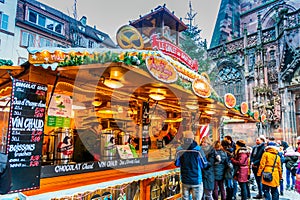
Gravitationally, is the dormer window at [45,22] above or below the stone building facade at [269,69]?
above

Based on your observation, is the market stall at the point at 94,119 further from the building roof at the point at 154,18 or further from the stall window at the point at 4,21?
the stall window at the point at 4,21

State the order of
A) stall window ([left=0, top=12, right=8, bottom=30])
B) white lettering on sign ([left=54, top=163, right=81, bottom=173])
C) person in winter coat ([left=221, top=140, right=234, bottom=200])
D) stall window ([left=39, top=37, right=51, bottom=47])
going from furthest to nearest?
stall window ([left=39, top=37, right=51, bottom=47]), stall window ([left=0, top=12, right=8, bottom=30]), person in winter coat ([left=221, top=140, right=234, bottom=200]), white lettering on sign ([left=54, top=163, right=81, bottom=173])

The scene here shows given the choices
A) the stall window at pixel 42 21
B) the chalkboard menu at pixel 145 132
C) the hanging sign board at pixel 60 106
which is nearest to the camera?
the hanging sign board at pixel 60 106

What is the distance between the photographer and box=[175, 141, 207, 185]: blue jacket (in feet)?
14.8

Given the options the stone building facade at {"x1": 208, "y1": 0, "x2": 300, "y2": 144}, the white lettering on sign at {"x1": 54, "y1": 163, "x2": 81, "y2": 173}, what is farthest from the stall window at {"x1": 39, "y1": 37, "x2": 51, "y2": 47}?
the white lettering on sign at {"x1": 54, "y1": 163, "x2": 81, "y2": 173}

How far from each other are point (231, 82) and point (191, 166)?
725 inches

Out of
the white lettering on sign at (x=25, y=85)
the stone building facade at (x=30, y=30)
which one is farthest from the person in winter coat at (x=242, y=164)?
the stone building facade at (x=30, y=30)

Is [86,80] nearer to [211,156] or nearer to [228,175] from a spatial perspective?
[211,156]

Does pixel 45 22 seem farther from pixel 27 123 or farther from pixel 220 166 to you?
pixel 220 166

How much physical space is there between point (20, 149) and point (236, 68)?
20645 mm

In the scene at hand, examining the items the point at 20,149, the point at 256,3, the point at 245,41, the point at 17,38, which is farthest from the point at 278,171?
the point at 256,3

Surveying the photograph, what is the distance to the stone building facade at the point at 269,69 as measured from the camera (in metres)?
16.4

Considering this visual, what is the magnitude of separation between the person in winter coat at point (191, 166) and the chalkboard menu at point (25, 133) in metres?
2.68

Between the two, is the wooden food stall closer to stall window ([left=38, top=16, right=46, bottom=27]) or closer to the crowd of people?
A: the crowd of people
